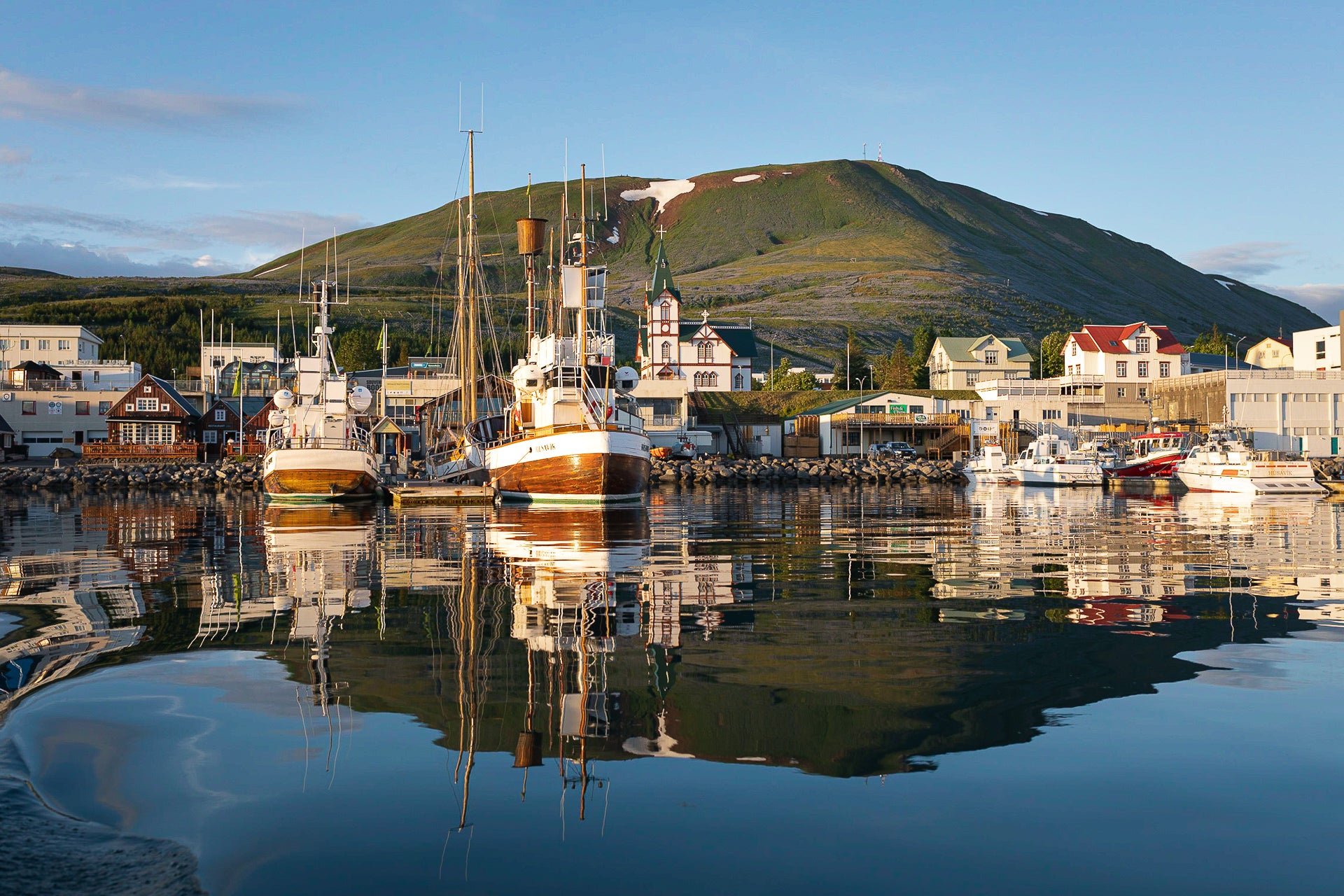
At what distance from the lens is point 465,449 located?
2180 inches

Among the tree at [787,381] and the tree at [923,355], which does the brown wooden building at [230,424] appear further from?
the tree at [923,355]

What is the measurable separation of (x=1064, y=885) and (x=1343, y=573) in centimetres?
1632

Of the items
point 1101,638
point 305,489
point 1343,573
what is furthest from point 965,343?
point 1101,638

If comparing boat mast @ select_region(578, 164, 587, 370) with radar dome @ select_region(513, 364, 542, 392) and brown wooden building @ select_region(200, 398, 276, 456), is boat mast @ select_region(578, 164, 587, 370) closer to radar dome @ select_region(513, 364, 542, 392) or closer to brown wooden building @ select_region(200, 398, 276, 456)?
radar dome @ select_region(513, 364, 542, 392)

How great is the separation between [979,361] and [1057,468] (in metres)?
63.2

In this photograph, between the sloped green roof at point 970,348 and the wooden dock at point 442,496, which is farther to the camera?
the sloped green roof at point 970,348

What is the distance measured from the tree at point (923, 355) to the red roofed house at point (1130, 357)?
21140 mm

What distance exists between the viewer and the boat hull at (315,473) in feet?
153

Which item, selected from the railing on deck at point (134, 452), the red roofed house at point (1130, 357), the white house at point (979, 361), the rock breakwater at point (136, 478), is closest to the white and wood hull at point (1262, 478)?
the red roofed house at point (1130, 357)

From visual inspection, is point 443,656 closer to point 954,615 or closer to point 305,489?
point 954,615

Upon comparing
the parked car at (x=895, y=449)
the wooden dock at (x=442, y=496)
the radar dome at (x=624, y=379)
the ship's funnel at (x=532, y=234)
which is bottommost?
the wooden dock at (x=442, y=496)

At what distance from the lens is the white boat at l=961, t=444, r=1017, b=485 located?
241ft

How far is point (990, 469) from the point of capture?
7438 centimetres

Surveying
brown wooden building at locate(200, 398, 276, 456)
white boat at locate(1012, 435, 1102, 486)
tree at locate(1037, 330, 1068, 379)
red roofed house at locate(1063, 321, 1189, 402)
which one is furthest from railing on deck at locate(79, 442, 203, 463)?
tree at locate(1037, 330, 1068, 379)
